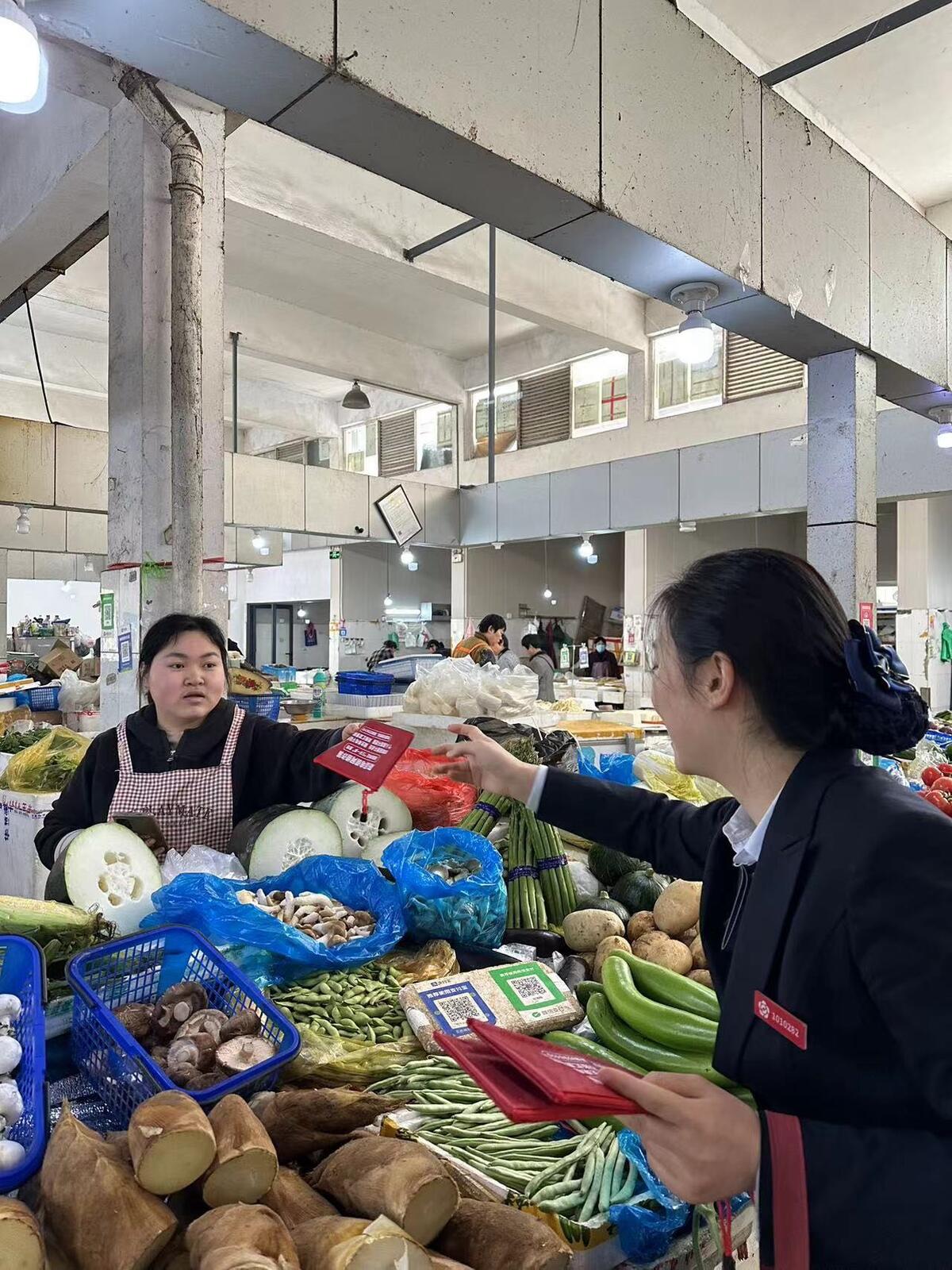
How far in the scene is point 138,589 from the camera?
4.34 metres

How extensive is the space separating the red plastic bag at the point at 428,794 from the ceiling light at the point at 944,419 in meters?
4.88

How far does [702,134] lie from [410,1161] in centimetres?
393

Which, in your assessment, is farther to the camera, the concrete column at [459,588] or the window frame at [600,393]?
the concrete column at [459,588]

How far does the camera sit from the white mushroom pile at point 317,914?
230cm

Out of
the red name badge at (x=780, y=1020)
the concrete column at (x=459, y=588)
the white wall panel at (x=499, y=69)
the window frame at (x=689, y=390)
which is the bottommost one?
the red name badge at (x=780, y=1020)

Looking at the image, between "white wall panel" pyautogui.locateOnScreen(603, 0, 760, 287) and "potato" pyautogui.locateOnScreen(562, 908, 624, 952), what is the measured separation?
2.55 m

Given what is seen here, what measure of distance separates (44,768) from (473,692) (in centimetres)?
237

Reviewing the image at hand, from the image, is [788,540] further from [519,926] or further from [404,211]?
[519,926]

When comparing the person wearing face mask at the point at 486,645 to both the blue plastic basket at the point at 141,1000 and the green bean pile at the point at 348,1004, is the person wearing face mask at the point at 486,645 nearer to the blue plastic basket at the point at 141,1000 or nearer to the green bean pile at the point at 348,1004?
the green bean pile at the point at 348,1004

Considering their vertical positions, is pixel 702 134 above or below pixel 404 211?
below

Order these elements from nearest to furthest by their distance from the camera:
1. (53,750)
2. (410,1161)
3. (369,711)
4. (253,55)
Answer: (410,1161) → (253,55) → (53,750) → (369,711)

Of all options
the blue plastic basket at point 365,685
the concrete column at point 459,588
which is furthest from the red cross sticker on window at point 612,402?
the blue plastic basket at point 365,685

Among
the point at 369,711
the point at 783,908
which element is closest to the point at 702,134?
the point at 783,908

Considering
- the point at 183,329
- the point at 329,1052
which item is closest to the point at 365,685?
the point at 183,329
